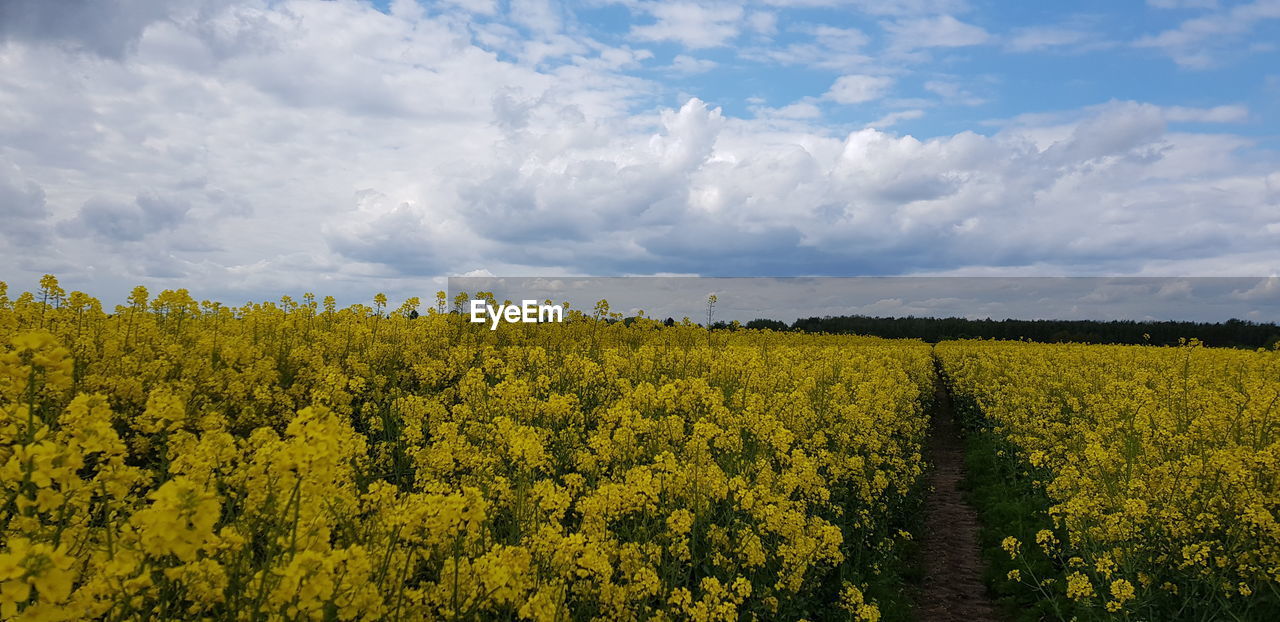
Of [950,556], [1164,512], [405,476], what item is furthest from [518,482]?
[950,556]

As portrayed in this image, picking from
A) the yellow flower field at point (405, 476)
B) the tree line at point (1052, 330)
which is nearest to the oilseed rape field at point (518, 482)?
the yellow flower field at point (405, 476)

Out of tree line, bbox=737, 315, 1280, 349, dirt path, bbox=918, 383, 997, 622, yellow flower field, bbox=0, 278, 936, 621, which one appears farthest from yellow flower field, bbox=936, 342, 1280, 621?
tree line, bbox=737, 315, 1280, 349

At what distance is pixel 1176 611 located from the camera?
23.5 ft

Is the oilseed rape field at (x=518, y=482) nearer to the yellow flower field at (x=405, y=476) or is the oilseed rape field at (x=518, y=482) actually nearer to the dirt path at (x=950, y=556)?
the yellow flower field at (x=405, y=476)

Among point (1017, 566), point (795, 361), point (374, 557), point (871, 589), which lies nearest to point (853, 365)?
point (795, 361)

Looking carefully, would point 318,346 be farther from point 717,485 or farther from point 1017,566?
point 1017,566

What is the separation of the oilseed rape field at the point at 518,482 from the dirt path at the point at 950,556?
374 mm

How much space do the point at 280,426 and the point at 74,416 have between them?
532 centimetres

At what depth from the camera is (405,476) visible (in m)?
7.67

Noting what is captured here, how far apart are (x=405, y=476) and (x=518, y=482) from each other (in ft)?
9.31

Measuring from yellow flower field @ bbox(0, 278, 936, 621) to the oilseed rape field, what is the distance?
0.03 meters

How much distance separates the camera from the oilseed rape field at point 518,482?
11.6ft

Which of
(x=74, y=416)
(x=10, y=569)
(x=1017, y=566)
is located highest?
(x=74, y=416)

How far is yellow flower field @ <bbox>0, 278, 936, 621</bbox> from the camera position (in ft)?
11.1
